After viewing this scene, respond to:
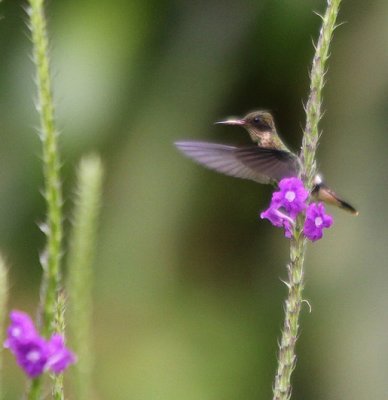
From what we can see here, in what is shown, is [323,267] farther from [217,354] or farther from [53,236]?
[53,236]

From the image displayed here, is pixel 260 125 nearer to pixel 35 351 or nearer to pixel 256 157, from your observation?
pixel 256 157

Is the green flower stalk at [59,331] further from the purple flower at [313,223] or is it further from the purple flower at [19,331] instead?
the purple flower at [313,223]

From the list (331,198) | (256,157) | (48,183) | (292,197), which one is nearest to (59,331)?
(48,183)

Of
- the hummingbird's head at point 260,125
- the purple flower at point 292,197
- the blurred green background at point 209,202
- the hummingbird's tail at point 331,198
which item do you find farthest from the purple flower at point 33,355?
the blurred green background at point 209,202

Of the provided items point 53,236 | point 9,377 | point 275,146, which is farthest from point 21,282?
point 53,236

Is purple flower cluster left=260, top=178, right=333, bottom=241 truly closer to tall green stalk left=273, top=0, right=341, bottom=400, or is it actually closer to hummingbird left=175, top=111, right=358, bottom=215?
tall green stalk left=273, top=0, right=341, bottom=400

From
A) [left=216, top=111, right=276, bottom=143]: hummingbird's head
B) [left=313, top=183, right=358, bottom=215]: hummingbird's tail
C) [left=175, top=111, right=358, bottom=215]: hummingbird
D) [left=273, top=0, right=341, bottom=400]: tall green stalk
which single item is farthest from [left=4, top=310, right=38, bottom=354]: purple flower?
[left=313, top=183, right=358, bottom=215]: hummingbird's tail
